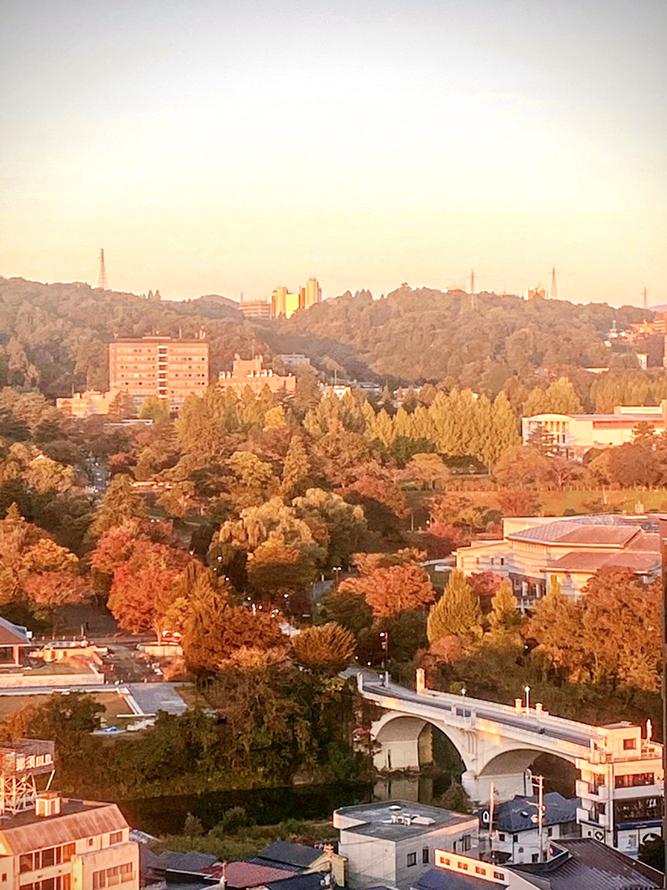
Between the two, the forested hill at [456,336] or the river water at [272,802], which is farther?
the forested hill at [456,336]

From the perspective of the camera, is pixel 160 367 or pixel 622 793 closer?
pixel 622 793

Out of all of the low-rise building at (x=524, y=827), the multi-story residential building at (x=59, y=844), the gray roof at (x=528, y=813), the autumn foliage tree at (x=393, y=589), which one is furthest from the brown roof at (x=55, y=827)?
the autumn foliage tree at (x=393, y=589)

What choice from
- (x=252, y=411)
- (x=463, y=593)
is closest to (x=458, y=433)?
(x=252, y=411)

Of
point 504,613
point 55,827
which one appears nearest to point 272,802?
point 504,613

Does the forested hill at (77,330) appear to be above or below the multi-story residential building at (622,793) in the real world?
above

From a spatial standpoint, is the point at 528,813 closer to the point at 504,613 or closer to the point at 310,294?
the point at 504,613

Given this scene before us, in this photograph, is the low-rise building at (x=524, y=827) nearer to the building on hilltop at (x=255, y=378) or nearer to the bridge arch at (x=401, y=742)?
the bridge arch at (x=401, y=742)

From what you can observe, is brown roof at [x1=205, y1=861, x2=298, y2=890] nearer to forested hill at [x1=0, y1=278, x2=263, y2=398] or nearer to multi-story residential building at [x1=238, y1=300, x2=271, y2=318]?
forested hill at [x1=0, y1=278, x2=263, y2=398]
